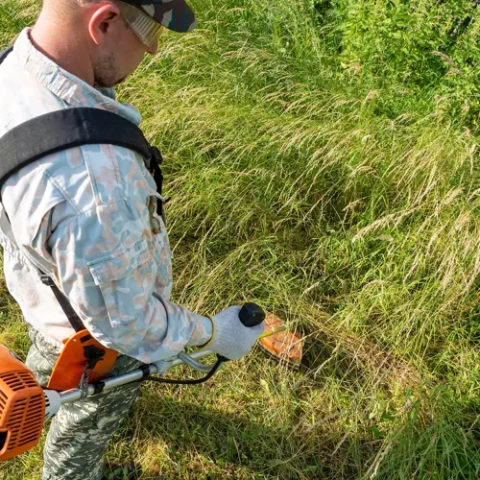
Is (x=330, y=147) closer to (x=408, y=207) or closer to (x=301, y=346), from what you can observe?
(x=408, y=207)

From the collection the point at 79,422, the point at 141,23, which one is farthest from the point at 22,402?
the point at 141,23

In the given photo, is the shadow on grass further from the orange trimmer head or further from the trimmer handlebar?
the trimmer handlebar

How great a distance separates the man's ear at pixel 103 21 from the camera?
1447 mm

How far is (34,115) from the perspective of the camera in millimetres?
1487

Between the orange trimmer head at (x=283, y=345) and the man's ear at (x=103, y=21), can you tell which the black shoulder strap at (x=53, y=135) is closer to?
the man's ear at (x=103, y=21)

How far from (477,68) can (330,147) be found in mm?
927

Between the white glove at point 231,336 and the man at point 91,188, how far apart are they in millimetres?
295

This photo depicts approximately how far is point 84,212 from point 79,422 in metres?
1.04

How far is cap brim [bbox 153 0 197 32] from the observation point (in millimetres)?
1564

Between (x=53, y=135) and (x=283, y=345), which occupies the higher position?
(x=53, y=135)

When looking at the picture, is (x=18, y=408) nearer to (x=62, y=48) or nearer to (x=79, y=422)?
(x=79, y=422)

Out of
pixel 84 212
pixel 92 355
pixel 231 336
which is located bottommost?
pixel 231 336

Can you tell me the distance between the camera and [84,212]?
4.73ft

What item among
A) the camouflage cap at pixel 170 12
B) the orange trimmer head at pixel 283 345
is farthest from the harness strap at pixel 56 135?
the orange trimmer head at pixel 283 345
